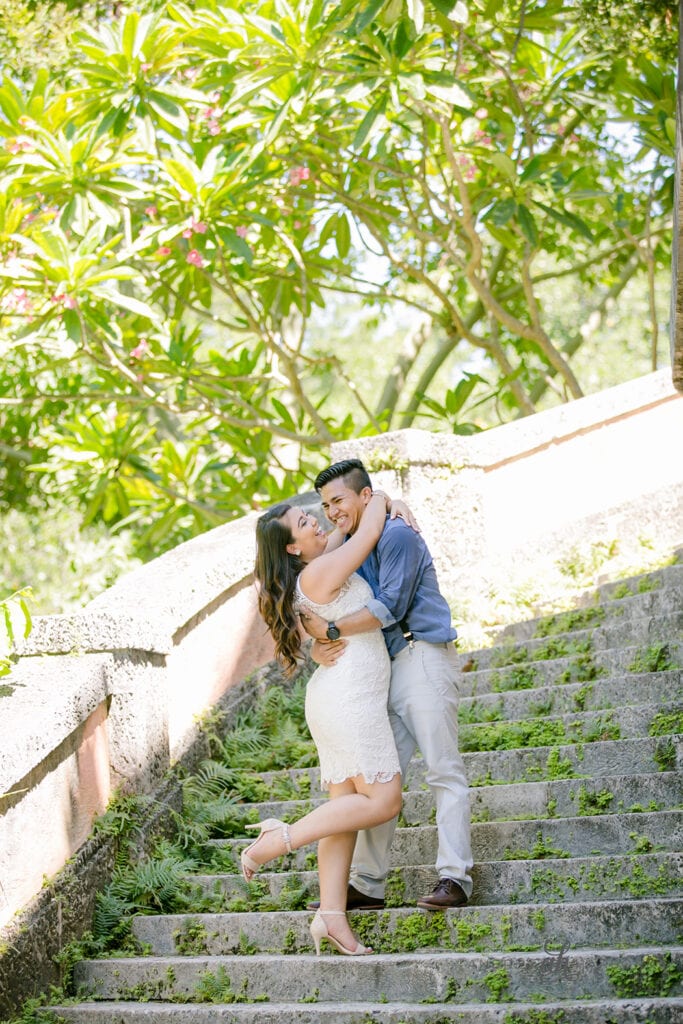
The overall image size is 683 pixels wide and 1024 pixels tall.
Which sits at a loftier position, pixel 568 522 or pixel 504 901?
pixel 568 522

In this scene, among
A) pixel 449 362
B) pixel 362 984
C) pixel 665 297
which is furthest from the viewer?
pixel 449 362

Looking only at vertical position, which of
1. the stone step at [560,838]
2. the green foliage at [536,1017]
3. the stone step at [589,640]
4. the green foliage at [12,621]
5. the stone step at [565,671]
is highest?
the green foliage at [12,621]

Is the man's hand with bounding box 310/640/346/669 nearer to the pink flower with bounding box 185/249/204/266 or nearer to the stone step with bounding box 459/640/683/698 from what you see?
the stone step with bounding box 459/640/683/698

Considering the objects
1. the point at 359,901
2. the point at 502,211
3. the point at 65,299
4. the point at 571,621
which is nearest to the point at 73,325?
the point at 65,299

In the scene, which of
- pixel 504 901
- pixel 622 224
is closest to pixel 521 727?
pixel 504 901

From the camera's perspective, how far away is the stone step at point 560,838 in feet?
13.3

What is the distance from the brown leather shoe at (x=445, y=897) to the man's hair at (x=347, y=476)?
136cm

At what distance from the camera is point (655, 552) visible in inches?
256

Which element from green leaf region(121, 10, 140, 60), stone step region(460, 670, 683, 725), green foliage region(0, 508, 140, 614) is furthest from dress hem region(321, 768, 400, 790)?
green foliage region(0, 508, 140, 614)

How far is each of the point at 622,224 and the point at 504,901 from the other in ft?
19.0

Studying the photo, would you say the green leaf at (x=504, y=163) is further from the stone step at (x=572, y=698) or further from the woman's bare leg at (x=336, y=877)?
the woman's bare leg at (x=336, y=877)

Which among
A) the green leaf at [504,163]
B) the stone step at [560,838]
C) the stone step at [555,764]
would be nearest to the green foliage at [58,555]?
the green leaf at [504,163]

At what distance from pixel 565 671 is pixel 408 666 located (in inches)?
58.3

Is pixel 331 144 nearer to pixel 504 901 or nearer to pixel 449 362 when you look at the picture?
pixel 504 901
